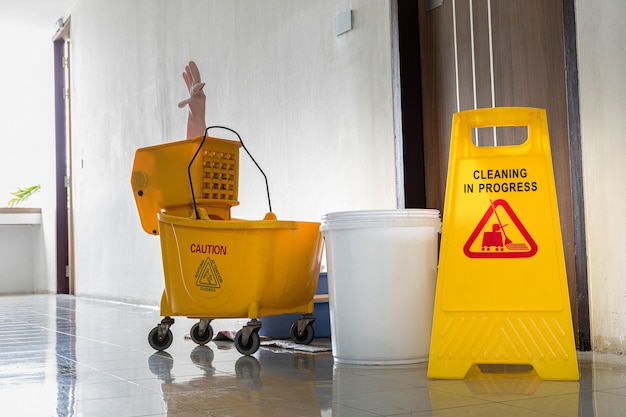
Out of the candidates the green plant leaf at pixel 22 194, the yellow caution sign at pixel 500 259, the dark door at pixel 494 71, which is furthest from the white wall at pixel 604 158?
the green plant leaf at pixel 22 194

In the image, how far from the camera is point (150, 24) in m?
6.84

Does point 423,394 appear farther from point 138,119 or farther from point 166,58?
point 138,119

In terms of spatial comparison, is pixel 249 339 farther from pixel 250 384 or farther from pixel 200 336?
pixel 250 384

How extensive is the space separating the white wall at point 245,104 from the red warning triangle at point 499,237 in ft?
4.24

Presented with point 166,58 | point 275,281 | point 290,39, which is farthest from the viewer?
point 166,58

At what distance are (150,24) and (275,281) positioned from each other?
445 centimetres

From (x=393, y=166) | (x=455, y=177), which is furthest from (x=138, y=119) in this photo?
(x=455, y=177)

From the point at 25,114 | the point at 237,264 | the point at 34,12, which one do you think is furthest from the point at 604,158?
the point at 25,114

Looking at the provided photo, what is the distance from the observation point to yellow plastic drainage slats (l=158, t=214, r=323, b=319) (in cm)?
293

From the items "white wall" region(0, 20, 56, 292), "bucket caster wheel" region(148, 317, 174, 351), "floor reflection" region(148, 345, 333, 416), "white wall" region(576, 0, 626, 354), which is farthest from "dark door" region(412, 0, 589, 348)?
"white wall" region(0, 20, 56, 292)

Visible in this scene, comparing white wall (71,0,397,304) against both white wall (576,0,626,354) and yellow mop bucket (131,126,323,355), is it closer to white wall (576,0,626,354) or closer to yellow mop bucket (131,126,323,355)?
yellow mop bucket (131,126,323,355)

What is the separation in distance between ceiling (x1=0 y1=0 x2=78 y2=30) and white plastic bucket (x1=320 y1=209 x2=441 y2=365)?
7.47 m

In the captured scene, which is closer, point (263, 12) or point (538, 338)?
point (538, 338)

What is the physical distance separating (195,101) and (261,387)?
362cm
